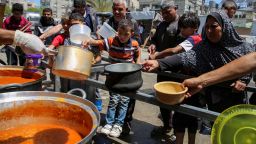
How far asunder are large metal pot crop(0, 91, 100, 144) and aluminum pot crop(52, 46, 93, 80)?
0.78 feet

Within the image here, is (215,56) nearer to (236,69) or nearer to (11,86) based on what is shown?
(236,69)

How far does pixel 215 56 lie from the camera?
9.66ft

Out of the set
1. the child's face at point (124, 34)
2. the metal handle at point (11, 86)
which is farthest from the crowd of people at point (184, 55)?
the metal handle at point (11, 86)

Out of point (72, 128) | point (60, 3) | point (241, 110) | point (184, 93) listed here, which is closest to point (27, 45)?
point (72, 128)

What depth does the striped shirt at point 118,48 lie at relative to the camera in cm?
401

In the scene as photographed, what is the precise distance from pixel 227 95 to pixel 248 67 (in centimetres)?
95

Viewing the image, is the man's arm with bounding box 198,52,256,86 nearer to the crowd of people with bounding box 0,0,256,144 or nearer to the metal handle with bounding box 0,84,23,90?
the crowd of people with bounding box 0,0,256,144

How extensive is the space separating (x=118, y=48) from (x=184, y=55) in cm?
115

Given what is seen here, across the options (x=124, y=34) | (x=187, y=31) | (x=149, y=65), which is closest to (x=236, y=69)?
(x=149, y=65)

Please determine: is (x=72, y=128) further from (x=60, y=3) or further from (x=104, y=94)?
(x=60, y=3)

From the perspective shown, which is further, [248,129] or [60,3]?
[60,3]

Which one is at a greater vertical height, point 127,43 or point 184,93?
point 127,43

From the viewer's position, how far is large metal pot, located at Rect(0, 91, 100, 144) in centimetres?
239

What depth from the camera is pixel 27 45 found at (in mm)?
2465
